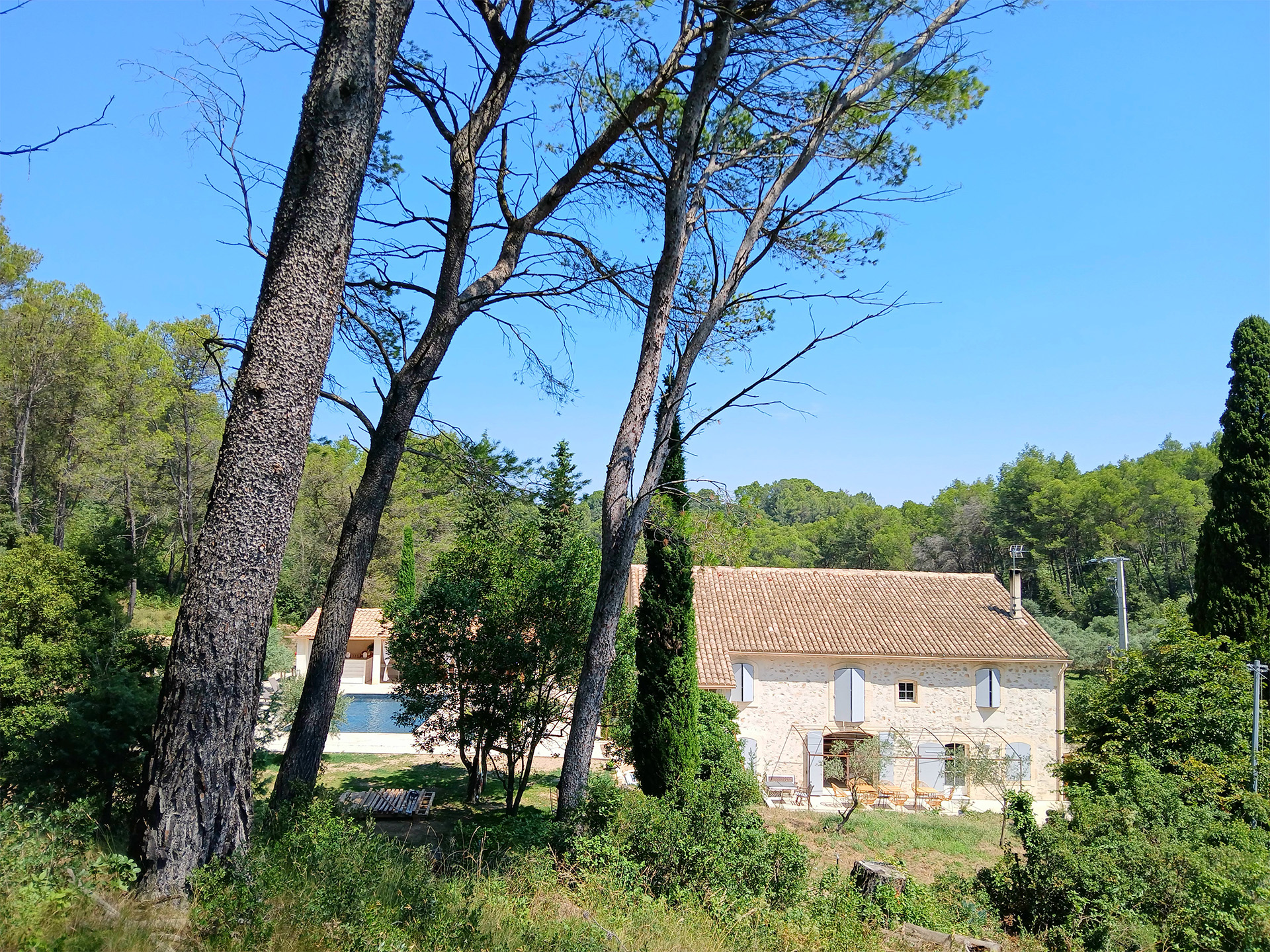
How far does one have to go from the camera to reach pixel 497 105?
7.42 metres

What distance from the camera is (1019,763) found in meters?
20.6

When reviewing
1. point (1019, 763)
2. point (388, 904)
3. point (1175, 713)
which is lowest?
point (1019, 763)

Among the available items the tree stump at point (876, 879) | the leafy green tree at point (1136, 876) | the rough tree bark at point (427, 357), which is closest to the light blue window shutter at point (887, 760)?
the leafy green tree at point (1136, 876)

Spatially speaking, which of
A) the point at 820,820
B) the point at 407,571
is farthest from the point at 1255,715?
the point at 407,571

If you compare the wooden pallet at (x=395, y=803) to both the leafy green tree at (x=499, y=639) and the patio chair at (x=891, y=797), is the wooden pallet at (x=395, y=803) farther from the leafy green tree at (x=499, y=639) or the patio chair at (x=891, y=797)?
the patio chair at (x=891, y=797)

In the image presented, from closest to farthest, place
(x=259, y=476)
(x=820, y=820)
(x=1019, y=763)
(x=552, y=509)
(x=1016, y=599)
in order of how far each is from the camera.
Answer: (x=259, y=476) < (x=552, y=509) < (x=820, y=820) < (x=1019, y=763) < (x=1016, y=599)

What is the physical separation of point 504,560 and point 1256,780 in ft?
36.1

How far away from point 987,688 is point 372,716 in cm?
1911

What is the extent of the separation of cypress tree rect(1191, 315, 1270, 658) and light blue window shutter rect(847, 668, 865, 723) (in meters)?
7.89

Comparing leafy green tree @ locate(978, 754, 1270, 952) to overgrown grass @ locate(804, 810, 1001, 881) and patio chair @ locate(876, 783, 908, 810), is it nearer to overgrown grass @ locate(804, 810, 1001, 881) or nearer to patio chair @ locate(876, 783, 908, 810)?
overgrown grass @ locate(804, 810, 1001, 881)

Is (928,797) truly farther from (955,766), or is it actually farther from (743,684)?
(743,684)

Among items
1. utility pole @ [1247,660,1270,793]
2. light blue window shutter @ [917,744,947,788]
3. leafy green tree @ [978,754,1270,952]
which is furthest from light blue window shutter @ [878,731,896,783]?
leafy green tree @ [978,754,1270,952]

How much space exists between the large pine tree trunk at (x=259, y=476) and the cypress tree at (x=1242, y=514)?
18056mm

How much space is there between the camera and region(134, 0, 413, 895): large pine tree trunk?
3.76 metres
